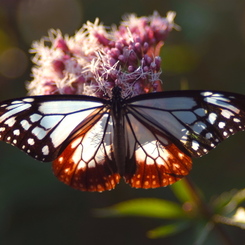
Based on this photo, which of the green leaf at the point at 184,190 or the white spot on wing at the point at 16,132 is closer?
the white spot on wing at the point at 16,132

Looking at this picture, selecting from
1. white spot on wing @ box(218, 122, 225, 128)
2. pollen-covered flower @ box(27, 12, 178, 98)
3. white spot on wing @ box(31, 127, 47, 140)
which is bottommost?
white spot on wing @ box(218, 122, 225, 128)

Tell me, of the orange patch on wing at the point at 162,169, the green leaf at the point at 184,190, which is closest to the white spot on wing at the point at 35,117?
the orange patch on wing at the point at 162,169

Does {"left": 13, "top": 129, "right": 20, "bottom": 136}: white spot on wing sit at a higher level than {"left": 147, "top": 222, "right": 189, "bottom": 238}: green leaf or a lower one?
higher

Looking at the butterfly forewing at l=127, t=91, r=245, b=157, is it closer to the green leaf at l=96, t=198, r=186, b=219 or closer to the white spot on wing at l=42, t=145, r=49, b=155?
the white spot on wing at l=42, t=145, r=49, b=155

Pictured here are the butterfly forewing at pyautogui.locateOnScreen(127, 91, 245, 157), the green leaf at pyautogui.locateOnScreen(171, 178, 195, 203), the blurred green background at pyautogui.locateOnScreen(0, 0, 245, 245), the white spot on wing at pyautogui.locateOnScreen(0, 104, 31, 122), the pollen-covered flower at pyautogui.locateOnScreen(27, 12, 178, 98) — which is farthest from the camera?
the blurred green background at pyautogui.locateOnScreen(0, 0, 245, 245)

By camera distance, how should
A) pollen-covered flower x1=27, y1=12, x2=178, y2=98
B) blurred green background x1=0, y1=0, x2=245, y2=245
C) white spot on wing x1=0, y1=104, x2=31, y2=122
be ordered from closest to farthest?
white spot on wing x1=0, y1=104, x2=31, y2=122 → pollen-covered flower x1=27, y1=12, x2=178, y2=98 → blurred green background x1=0, y1=0, x2=245, y2=245

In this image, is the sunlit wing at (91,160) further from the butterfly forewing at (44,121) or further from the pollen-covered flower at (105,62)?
the pollen-covered flower at (105,62)

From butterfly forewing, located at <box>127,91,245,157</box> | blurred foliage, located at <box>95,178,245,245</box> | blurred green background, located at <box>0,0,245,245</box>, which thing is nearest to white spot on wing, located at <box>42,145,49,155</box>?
butterfly forewing, located at <box>127,91,245,157</box>

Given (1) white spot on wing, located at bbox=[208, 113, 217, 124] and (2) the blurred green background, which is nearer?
(1) white spot on wing, located at bbox=[208, 113, 217, 124]
